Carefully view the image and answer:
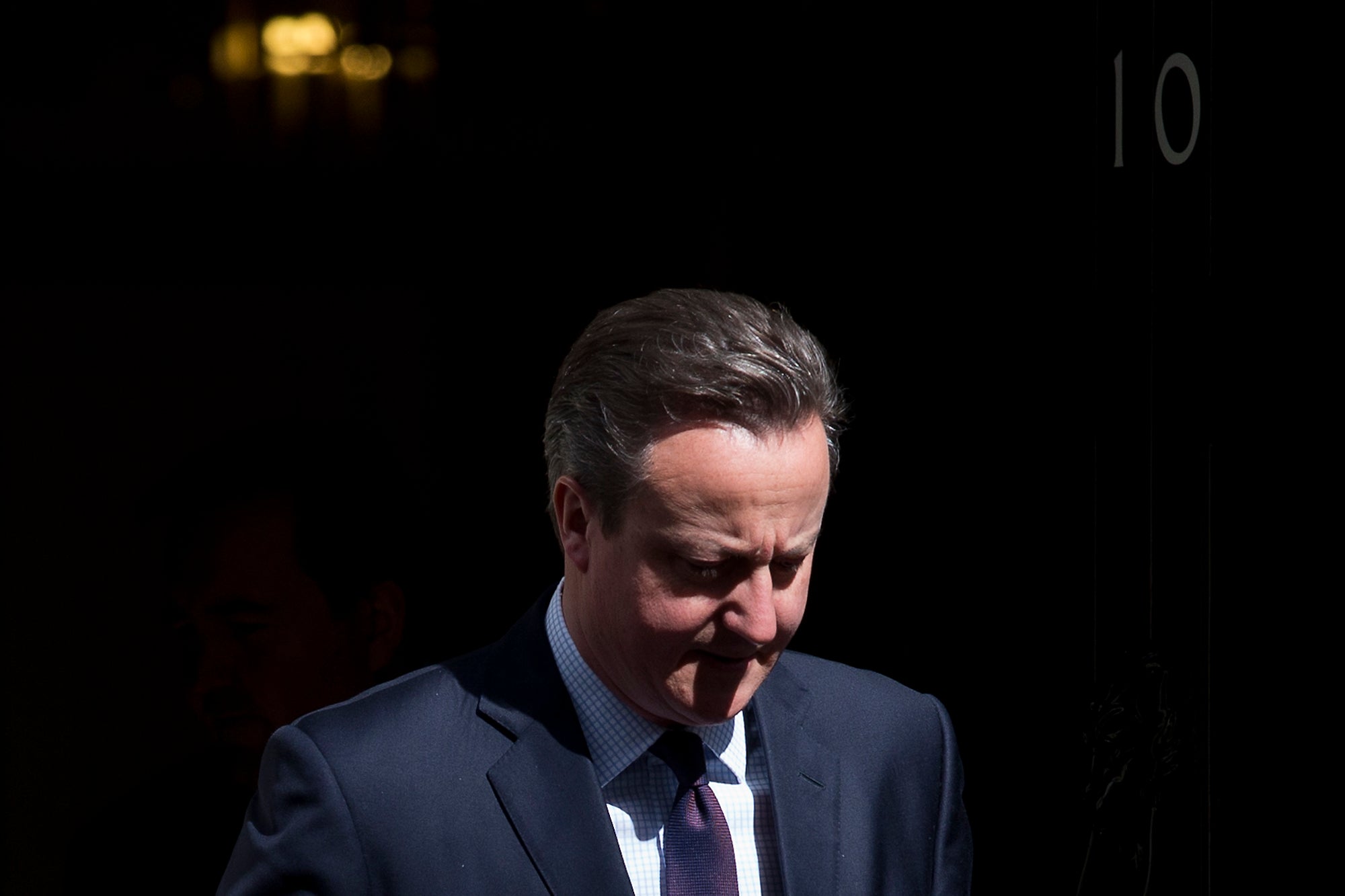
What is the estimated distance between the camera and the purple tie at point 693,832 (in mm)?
2213

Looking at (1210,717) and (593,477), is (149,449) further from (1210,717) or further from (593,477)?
(1210,717)

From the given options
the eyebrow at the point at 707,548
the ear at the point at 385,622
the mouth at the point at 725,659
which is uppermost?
the eyebrow at the point at 707,548

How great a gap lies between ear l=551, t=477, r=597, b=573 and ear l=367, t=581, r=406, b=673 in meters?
1.30

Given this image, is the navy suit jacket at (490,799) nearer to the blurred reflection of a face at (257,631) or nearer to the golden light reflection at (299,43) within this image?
the blurred reflection of a face at (257,631)

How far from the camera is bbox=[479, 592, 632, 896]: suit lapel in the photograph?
216 centimetres

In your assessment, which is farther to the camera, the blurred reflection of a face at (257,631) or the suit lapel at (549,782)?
the blurred reflection of a face at (257,631)

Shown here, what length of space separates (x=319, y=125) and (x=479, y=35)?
0.41m

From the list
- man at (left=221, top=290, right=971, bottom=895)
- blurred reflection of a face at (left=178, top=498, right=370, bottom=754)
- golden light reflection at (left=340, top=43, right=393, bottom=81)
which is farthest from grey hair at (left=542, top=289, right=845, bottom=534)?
golden light reflection at (left=340, top=43, right=393, bottom=81)

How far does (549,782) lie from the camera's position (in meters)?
2.21

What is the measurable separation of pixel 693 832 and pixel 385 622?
4.56ft

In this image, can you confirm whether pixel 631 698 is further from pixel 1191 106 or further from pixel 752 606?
pixel 1191 106

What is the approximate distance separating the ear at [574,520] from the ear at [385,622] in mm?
1303

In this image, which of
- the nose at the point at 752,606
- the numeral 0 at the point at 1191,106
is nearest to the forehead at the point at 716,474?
the nose at the point at 752,606

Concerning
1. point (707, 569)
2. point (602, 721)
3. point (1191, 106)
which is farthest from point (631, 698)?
point (1191, 106)
